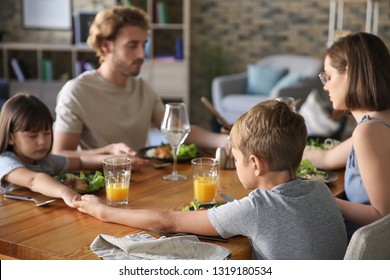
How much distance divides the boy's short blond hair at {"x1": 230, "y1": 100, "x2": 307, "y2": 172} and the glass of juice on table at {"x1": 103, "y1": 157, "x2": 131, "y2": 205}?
17.6 inches

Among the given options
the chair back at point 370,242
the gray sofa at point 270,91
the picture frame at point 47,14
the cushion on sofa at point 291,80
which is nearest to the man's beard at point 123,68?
the chair back at point 370,242

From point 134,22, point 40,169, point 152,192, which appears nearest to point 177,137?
point 152,192

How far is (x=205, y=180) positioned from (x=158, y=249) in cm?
46

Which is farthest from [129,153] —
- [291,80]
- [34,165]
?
[291,80]

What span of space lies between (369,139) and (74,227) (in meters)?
0.90

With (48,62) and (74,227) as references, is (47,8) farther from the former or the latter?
(74,227)

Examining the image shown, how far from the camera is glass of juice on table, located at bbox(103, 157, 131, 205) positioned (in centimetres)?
186

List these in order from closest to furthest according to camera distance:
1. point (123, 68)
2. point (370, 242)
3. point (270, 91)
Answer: point (370, 242) → point (123, 68) → point (270, 91)

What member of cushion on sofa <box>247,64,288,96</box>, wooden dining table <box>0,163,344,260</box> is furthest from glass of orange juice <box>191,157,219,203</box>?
cushion on sofa <box>247,64,288,96</box>

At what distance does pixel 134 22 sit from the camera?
2973 millimetres

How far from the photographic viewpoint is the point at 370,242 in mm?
1378

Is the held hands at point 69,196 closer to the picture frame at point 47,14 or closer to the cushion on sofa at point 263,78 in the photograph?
the cushion on sofa at point 263,78

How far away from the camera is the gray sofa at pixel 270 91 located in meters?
5.83

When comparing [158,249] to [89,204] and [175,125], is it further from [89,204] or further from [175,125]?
[175,125]
